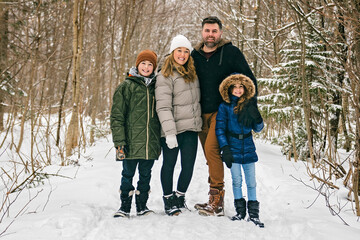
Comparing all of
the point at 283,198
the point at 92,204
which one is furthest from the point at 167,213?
the point at 283,198

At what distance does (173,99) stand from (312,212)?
1992 mm

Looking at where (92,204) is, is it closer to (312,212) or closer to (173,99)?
(173,99)

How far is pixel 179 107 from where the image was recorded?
2.96 metres

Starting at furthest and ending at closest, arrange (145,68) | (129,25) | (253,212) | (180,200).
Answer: (129,25) < (180,200) < (145,68) < (253,212)

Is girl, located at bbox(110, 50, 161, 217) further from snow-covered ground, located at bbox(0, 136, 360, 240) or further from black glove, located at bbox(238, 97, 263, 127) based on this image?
black glove, located at bbox(238, 97, 263, 127)

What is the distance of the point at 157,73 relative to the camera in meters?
3.07

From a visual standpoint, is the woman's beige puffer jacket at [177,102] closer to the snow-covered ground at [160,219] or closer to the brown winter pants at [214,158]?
the brown winter pants at [214,158]

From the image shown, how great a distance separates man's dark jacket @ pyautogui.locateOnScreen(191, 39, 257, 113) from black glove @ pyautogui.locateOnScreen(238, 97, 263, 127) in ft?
1.24

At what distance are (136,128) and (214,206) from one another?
4.25 feet

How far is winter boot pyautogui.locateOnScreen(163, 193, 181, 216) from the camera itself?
9.54ft

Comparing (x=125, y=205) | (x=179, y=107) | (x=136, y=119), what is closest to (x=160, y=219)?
(x=125, y=205)

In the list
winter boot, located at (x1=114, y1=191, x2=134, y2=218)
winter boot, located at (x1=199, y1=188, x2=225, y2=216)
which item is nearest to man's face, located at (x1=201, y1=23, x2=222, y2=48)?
winter boot, located at (x1=199, y1=188, x2=225, y2=216)

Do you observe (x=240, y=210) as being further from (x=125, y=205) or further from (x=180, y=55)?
(x=180, y=55)

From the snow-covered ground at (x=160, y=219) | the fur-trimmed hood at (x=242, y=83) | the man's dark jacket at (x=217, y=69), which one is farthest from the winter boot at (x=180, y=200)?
the fur-trimmed hood at (x=242, y=83)
